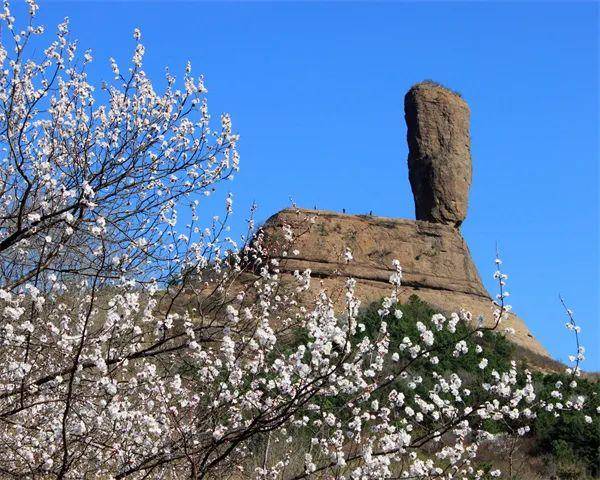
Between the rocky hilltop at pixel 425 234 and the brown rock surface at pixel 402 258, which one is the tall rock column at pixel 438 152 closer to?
the rocky hilltop at pixel 425 234

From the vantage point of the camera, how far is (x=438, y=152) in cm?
3278

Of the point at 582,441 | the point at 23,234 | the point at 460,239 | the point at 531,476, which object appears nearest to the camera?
the point at 23,234

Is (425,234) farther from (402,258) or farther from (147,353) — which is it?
(147,353)

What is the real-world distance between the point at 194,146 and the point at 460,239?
939 inches

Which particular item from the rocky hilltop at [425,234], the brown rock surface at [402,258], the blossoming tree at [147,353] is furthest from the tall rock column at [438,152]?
the blossoming tree at [147,353]

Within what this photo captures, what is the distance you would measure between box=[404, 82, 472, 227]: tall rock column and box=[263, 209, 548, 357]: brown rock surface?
177 cm

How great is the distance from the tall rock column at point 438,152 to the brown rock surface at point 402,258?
5.79ft

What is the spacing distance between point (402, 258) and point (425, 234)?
202cm

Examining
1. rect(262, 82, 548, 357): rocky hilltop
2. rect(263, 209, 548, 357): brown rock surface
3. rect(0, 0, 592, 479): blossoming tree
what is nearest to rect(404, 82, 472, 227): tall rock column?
rect(262, 82, 548, 357): rocky hilltop

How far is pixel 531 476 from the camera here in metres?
13.9

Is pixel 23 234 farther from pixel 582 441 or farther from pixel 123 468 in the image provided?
pixel 582 441

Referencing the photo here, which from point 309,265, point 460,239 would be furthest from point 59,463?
point 460,239

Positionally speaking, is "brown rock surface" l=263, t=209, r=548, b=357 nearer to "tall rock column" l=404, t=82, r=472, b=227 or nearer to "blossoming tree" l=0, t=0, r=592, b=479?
"tall rock column" l=404, t=82, r=472, b=227

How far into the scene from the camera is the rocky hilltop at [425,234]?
1052 inches
